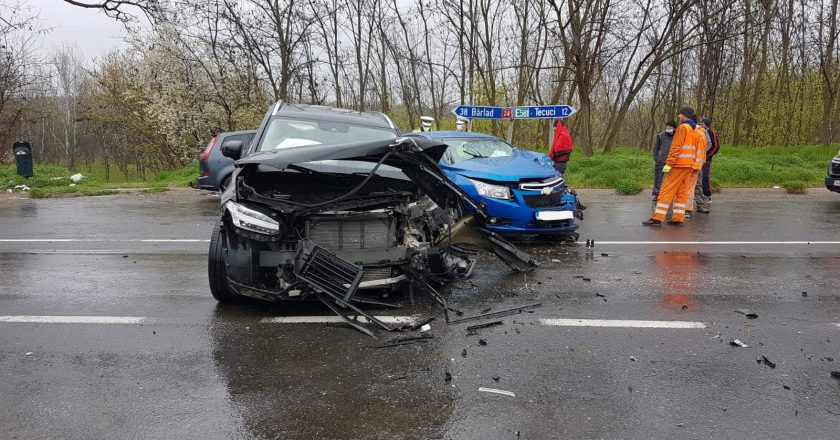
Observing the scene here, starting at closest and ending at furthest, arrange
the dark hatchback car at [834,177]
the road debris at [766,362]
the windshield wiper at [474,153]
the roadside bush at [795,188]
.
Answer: the road debris at [766,362], the windshield wiper at [474,153], the dark hatchback car at [834,177], the roadside bush at [795,188]

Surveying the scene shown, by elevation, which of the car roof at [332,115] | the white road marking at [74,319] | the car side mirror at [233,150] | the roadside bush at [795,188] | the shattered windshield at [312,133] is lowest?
the white road marking at [74,319]

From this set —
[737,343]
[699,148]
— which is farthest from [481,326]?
[699,148]

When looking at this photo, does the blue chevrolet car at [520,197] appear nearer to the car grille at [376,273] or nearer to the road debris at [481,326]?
the car grille at [376,273]

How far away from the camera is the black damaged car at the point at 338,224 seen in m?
4.28

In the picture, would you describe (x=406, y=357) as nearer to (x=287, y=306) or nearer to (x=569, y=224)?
(x=287, y=306)

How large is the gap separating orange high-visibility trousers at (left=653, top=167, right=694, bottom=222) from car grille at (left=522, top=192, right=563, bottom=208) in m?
2.65

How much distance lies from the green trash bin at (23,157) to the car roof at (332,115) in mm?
13900

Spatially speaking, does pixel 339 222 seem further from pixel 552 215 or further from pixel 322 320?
pixel 552 215

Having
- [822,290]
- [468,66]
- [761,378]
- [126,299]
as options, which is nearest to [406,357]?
[761,378]

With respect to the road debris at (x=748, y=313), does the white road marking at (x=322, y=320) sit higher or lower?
lower

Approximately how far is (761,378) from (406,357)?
216cm

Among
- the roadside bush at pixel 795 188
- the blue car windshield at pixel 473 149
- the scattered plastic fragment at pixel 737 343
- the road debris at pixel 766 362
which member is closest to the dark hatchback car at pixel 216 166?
the blue car windshield at pixel 473 149

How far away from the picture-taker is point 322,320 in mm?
4348

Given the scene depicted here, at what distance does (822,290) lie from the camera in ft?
17.2
